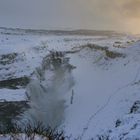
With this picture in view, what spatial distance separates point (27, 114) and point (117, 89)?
1119 cm

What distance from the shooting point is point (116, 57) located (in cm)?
6094

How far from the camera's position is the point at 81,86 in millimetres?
51531

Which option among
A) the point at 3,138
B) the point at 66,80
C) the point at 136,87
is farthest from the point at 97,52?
the point at 3,138

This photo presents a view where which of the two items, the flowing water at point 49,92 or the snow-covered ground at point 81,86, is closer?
the snow-covered ground at point 81,86

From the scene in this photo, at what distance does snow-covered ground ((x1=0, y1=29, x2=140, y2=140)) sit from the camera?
127 ft

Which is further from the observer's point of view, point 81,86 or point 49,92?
point 81,86

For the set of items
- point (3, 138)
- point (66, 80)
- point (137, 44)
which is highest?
point (3, 138)

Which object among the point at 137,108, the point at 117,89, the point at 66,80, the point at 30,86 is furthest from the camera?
the point at 66,80

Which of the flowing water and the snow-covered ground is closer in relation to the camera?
the snow-covered ground

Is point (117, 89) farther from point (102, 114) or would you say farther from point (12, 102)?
point (12, 102)

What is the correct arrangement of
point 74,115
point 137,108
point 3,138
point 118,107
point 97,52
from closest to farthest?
point 3,138, point 137,108, point 118,107, point 74,115, point 97,52

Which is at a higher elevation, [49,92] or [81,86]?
[81,86]

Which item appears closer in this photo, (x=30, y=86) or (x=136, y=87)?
(x=136, y=87)

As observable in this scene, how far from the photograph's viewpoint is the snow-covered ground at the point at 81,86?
38.6 metres
